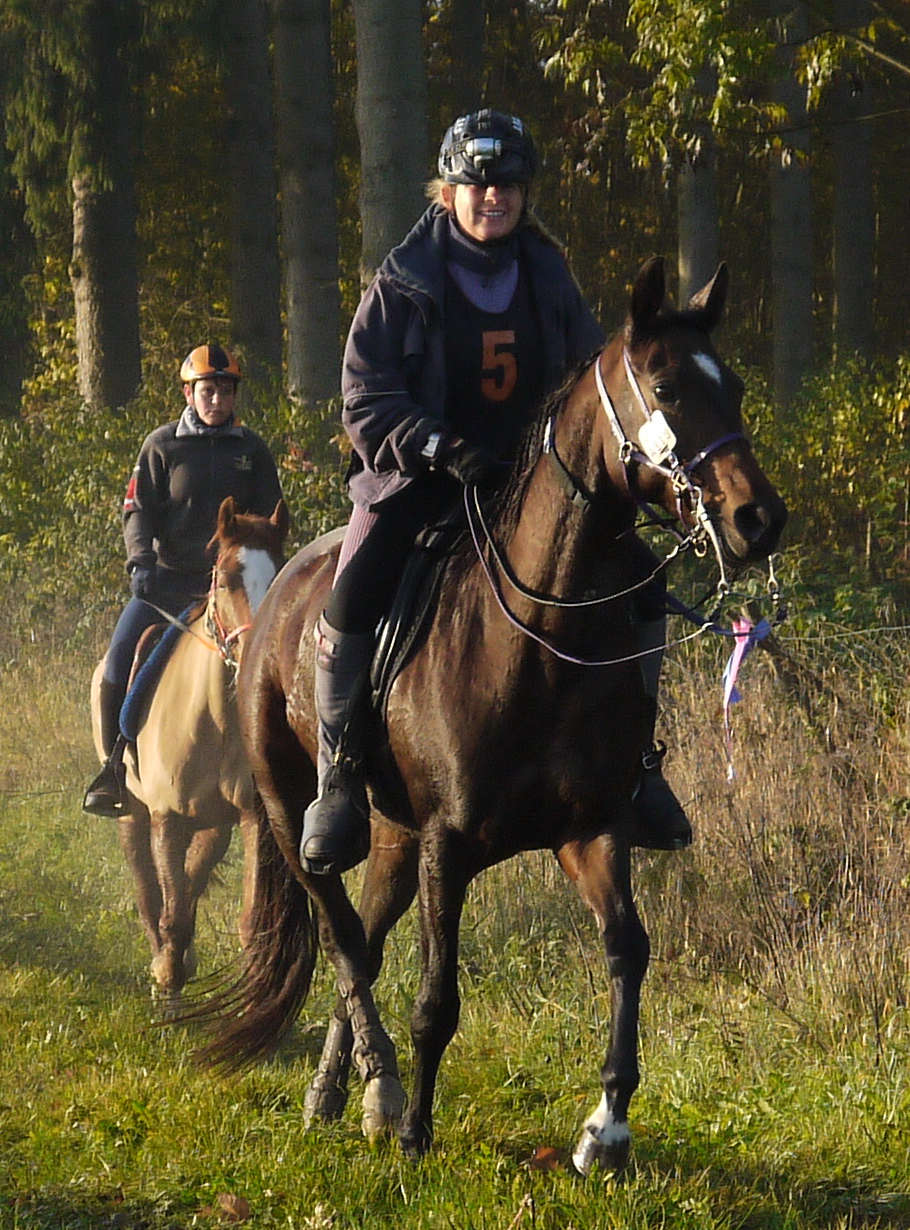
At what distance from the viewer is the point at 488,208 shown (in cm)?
553

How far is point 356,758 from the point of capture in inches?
227

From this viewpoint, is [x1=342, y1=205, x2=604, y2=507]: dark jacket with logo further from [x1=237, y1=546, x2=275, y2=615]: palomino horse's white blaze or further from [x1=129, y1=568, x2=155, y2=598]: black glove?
[x1=129, y1=568, x2=155, y2=598]: black glove

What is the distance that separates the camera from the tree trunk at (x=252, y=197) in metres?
21.5

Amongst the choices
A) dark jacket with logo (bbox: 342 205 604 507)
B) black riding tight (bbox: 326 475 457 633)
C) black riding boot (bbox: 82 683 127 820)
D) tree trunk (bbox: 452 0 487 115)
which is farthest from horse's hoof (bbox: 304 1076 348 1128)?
tree trunk (bbox: 452 0 487 115)

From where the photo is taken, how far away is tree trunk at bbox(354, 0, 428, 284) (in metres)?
13.6

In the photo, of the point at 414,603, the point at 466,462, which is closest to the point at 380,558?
the point at 414,603

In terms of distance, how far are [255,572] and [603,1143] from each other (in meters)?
3.75

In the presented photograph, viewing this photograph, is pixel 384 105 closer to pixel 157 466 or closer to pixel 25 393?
pixel 157 466

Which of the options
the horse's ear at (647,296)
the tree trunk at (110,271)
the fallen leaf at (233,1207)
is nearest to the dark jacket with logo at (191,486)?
the fallen leaf at (233,1207)

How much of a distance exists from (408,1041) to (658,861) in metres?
1.83

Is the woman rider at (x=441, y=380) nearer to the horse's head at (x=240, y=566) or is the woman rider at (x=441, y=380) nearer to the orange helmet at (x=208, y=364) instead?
the horse's head at (x=240, y=566)

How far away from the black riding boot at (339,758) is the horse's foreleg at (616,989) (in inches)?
35.4

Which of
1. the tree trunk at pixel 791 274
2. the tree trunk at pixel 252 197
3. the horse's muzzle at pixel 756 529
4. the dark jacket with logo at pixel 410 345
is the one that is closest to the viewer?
the horse's muzzle at pixel 756 529

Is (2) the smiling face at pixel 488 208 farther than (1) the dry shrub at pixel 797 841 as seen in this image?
No
